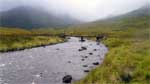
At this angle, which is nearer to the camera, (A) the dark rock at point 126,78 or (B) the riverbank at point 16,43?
(A) the dark rock at point 126,78

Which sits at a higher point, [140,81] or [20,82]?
[140,81]

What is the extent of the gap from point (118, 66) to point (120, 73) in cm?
475

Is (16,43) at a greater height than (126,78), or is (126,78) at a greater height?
(126,78)

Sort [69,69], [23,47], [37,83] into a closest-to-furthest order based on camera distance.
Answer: [37,83]
[69,69]
[23,47]

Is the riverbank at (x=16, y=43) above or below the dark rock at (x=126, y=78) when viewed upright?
below

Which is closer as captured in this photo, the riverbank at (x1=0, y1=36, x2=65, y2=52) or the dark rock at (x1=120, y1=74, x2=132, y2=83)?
the dark rock at (x1=120, y1=74, x2=132, y2=83)

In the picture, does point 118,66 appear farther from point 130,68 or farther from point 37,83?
point 37,83

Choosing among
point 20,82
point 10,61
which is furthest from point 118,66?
point 10,61

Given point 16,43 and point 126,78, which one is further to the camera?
point 16,43

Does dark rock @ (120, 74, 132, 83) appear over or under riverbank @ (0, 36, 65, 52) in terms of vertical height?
over

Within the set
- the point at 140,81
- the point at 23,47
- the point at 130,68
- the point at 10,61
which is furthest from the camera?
the point at 23,47

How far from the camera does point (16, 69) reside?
69.8 m

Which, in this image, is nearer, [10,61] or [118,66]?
[118,66]

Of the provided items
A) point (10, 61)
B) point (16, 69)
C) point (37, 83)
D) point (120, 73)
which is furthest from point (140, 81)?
point (10, 61)
